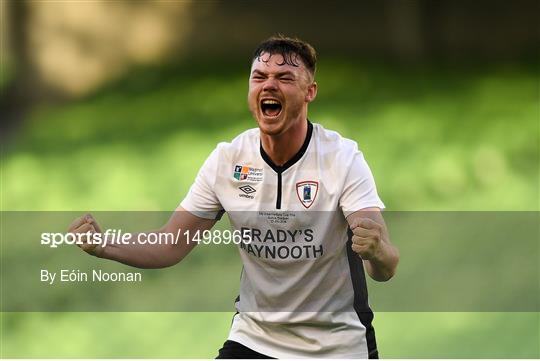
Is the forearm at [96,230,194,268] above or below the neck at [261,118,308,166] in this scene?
below

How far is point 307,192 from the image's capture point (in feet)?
14.1

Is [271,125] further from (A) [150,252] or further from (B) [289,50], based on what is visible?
(A) [150,252]

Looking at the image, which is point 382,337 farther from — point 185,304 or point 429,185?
point 429,185

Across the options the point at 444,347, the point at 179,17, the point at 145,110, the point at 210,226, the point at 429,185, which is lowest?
the point at 210,226

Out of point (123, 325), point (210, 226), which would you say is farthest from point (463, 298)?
point (210, 226)

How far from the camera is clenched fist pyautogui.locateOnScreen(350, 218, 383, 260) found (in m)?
3.90

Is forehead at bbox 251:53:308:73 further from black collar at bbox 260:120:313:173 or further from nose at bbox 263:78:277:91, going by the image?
black collar at bbox 260:120:313:173

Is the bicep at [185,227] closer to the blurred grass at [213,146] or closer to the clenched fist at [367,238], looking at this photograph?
the clenched fist at [367,238]

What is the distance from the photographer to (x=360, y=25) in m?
10.7

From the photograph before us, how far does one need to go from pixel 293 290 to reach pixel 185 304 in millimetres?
3707

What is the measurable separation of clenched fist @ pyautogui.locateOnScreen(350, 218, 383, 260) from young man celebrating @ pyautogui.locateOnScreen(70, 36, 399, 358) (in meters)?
0.19

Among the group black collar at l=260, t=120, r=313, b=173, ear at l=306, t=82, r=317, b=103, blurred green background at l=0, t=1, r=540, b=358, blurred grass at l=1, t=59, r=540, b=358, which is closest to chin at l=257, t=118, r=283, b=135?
black collar at l=260, t=120, r=313, b=173

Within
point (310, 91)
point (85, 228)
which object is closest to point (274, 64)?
point (310, 91)

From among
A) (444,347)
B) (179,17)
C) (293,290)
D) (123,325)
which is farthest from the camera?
(179,17)
